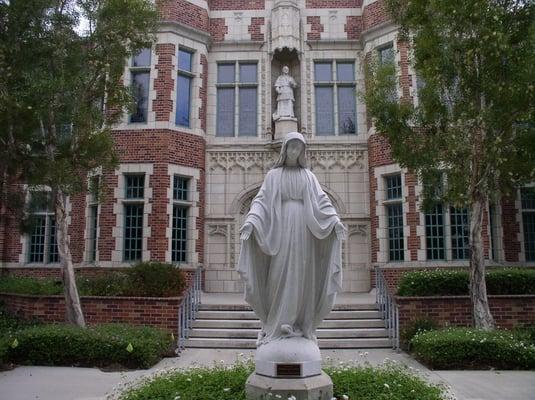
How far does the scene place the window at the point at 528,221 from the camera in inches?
563

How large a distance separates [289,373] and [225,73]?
1299cm

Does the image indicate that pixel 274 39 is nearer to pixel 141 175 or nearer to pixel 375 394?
pixel 141 175

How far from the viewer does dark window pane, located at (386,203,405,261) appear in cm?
1425

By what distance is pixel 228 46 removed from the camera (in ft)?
53.2

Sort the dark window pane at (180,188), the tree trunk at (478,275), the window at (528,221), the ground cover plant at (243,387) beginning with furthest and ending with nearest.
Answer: the dark window pane at (180,188)
the window at (528,221)
the tree trunk at (478,275)
the ground cover plant at (243,387)

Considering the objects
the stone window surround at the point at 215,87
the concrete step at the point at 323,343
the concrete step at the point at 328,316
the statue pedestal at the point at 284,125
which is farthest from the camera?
the stone window surround at the point at 215,87

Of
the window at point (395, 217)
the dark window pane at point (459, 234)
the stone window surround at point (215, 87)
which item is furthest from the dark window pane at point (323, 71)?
the dark window pane at point (459, 234)

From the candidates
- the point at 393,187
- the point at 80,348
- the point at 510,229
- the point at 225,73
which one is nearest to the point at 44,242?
the point at 225,73

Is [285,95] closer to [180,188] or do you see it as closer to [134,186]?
[180,188]

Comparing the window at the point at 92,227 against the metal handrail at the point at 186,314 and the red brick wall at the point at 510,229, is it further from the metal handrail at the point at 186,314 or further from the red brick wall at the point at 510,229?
the red brick wall at the point at 510,229

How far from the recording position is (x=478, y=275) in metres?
9.40

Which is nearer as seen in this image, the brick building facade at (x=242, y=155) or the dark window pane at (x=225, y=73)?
the brick building facade at (x=242, y=155)

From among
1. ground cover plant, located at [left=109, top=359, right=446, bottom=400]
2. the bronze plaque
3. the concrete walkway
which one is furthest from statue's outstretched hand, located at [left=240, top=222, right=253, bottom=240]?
the concrete walkway

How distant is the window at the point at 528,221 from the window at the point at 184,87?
32.3ft
